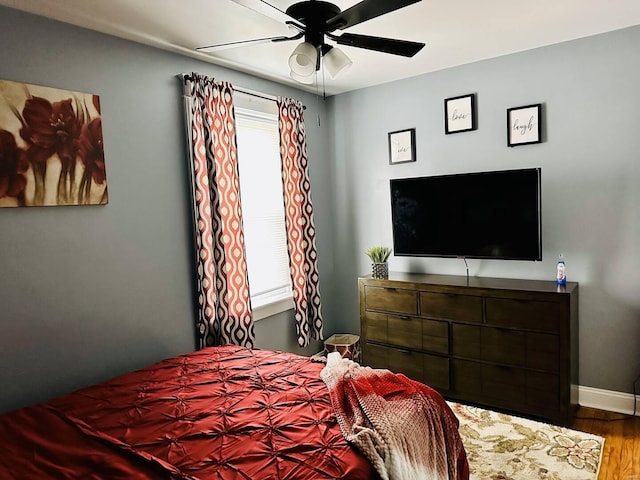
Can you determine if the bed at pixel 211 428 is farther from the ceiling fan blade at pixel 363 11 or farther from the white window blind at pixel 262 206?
the ceiling fan blade at pixel 363 11

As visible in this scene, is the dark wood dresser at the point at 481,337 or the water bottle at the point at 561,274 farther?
the water bottle at the point at 561,274

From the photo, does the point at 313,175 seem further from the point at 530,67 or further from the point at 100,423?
the point at 100,423

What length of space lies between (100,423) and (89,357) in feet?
2.45

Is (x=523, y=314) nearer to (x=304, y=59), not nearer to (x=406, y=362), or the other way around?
(x=406, y=362)

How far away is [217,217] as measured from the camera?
3137 mm

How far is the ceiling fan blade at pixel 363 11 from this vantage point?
1835 millimetres

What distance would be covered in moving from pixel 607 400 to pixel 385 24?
2977 mm

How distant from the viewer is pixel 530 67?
3299 mm

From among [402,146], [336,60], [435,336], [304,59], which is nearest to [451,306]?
[435,336]

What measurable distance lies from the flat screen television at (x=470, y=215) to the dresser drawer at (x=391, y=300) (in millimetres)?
378

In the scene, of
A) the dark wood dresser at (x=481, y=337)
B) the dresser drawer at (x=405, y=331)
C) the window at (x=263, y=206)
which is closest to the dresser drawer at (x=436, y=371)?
the dark wood dresser at (x=481, y=337)

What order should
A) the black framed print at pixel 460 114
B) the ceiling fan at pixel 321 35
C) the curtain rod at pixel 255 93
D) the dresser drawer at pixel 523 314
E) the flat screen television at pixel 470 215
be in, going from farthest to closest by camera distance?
the black framed print at pixel 460 114
the curtain rod at pixel 255 93
the flat screen television at pixel 470 215
the dresser drawer at pixel 523 314
the ceiling fan at pixel 321 35

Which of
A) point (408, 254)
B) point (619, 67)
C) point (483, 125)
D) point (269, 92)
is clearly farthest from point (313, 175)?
point (619, 67)

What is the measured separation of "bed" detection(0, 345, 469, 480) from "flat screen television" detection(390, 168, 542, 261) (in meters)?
1.58
